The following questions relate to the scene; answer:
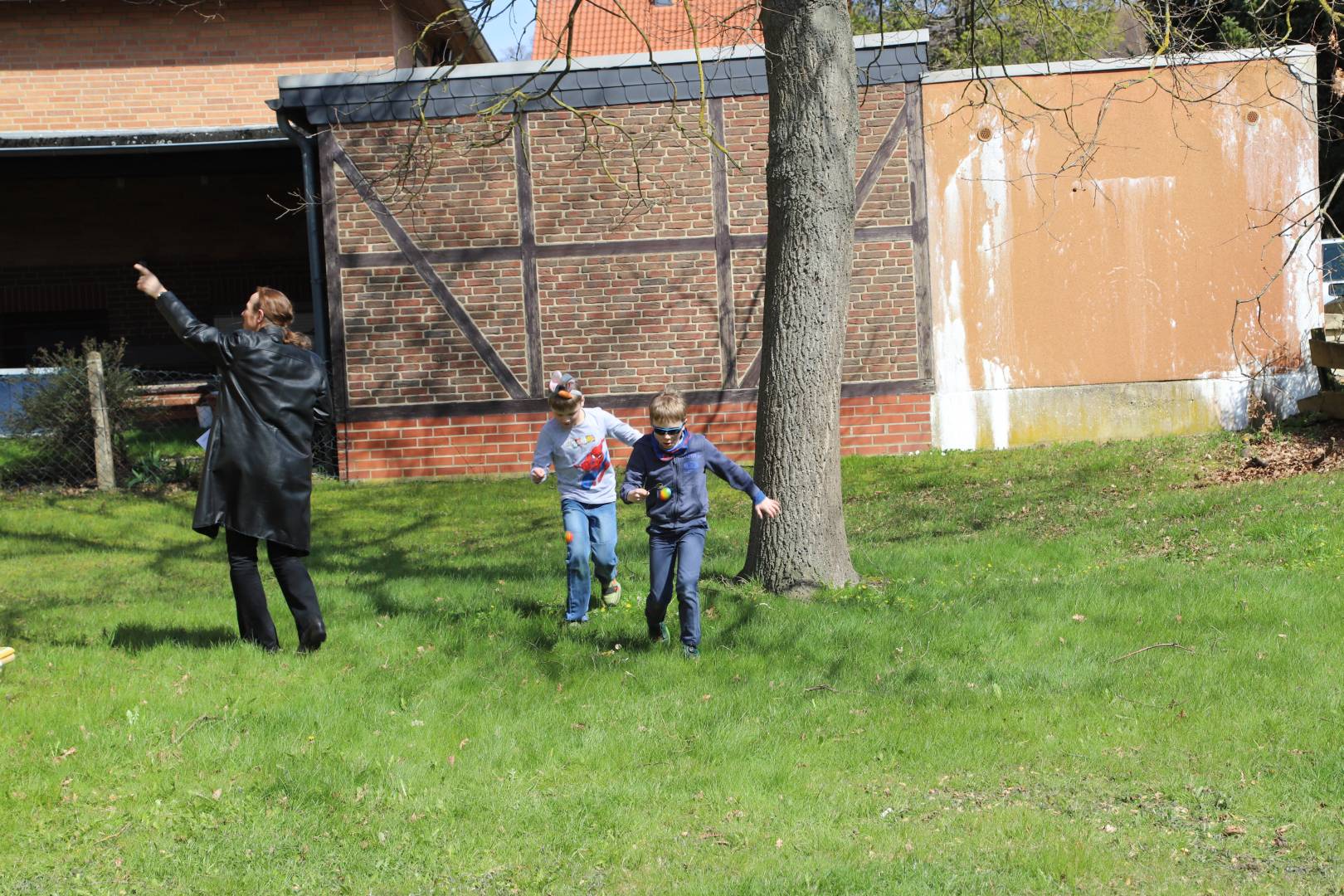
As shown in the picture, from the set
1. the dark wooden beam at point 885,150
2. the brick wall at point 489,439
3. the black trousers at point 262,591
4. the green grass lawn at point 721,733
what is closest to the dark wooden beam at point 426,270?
the brick wall at point 489,439

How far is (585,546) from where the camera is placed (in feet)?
21.2

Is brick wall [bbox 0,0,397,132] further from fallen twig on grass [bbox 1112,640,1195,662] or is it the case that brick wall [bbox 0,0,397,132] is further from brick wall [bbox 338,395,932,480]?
fallen twig on grass [bbox 1112,640,1195,662]

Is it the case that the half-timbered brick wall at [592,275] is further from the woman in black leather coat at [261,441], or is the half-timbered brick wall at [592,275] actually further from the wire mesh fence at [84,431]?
the woman in black leather coat at [261,441]

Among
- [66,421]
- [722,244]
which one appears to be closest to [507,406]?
[722,244]

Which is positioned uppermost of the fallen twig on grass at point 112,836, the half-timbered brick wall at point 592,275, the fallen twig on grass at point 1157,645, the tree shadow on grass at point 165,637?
the half-timbered brick wall at point 592,275

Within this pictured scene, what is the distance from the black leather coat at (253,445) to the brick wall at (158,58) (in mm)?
12736

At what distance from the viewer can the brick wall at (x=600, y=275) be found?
13.0m

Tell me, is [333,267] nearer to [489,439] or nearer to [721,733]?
[489,439]

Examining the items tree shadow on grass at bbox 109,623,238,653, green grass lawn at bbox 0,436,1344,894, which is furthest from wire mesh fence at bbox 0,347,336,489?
tree shadow on grass at bbox 109,623,238,653

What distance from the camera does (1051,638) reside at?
20.0 feet

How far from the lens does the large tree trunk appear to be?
22.9ft

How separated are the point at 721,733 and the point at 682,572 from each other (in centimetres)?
111

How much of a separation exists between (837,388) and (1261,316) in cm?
765

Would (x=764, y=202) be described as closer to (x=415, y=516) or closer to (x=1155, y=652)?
(x=415, y=516)
